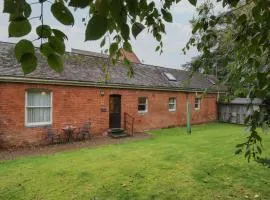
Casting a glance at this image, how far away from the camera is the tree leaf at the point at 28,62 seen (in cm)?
98

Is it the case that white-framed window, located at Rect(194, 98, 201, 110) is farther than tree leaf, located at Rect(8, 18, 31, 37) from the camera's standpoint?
Yes

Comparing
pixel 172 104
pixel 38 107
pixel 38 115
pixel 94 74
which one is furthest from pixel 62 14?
pixel 172 104

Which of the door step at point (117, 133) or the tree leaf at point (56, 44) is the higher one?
the tree leaf at point (56, 44)

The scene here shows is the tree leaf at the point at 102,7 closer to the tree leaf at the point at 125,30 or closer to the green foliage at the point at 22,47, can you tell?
the tree leaf at the point at 125,30

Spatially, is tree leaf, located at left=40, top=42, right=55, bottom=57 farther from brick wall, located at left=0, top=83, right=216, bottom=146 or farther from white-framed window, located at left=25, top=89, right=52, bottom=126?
white-framed window, located at left=25, top=89, right=52, bottom=126

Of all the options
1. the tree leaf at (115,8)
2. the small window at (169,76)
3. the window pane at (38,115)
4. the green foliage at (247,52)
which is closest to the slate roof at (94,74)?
the small window at (169,76)

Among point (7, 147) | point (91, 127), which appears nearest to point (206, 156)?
point (91, 127)

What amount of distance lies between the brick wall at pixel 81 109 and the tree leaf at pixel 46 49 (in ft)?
39.3

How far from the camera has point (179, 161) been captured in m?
8.52

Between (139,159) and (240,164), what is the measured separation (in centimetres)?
317

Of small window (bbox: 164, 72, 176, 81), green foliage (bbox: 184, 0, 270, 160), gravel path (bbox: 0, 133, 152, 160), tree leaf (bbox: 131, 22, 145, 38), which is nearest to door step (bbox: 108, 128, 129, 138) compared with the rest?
gravel path (bbox: 0, 133, 152, 160)

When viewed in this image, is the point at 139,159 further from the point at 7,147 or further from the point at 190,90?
the point at 190,90

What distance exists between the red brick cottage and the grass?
2365 millimetres

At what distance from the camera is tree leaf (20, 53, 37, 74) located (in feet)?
3.20
